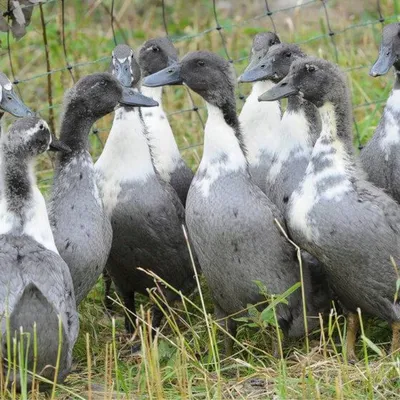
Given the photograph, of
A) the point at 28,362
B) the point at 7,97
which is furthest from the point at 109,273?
the point at 28,362

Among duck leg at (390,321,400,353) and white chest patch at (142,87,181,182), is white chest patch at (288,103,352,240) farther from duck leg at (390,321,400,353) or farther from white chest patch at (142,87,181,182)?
white chest patch at (142,87,181,182)

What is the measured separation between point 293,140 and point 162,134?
0.92m

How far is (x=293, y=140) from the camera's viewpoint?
736cm

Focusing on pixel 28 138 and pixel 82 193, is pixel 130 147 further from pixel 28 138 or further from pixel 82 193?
pixel 28 138

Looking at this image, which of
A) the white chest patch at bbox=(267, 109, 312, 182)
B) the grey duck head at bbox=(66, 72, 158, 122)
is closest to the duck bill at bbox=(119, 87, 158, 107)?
the grey duck head at bbox=(66, 72, 158, 122)

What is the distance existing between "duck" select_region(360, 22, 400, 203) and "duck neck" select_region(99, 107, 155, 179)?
4.07 feet

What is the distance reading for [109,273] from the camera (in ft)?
24.7

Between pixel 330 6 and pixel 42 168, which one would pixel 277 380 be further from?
pixel 330 6

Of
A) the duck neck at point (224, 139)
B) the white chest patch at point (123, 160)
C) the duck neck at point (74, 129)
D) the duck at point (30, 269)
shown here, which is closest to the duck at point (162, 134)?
the white chest patch at point (123, 160)

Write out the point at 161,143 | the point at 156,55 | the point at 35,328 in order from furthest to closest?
the point at 156,55
the point at 161,143
the point at 35,328

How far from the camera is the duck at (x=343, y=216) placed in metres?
6.49

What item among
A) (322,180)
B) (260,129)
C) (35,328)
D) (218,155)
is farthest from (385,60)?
(35,328)

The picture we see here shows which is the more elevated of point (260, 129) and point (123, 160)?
point (123, 160)

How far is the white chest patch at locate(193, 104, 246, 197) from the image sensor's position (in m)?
6.77
